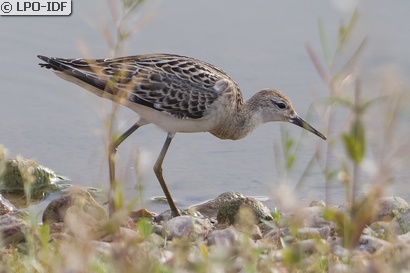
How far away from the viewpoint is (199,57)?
34.7ft

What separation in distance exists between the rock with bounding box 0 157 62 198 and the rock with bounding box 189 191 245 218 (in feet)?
4.47

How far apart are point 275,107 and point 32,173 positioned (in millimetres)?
2103

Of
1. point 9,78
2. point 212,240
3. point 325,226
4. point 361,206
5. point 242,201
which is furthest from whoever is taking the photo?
point 9,78

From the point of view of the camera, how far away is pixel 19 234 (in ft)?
20.2

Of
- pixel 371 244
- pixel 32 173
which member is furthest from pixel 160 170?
pixel 371 244

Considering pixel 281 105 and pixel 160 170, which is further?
pixel 281 105

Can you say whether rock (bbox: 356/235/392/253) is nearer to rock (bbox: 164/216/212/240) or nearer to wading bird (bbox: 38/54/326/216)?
rock (bbox: 164/216/212/240)

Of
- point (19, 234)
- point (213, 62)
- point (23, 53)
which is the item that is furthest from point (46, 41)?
point (19, 234)

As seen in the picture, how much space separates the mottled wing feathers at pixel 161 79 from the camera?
8172mm

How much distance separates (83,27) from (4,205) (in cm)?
347

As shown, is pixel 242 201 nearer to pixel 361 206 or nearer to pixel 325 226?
pixel 325 226

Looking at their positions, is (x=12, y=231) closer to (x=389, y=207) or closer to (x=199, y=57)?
(x=389, y=207)

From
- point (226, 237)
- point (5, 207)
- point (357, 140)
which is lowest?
point (5, 207)

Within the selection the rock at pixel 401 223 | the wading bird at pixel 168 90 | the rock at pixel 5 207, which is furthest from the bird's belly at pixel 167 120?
the rock at pixel 401 223
